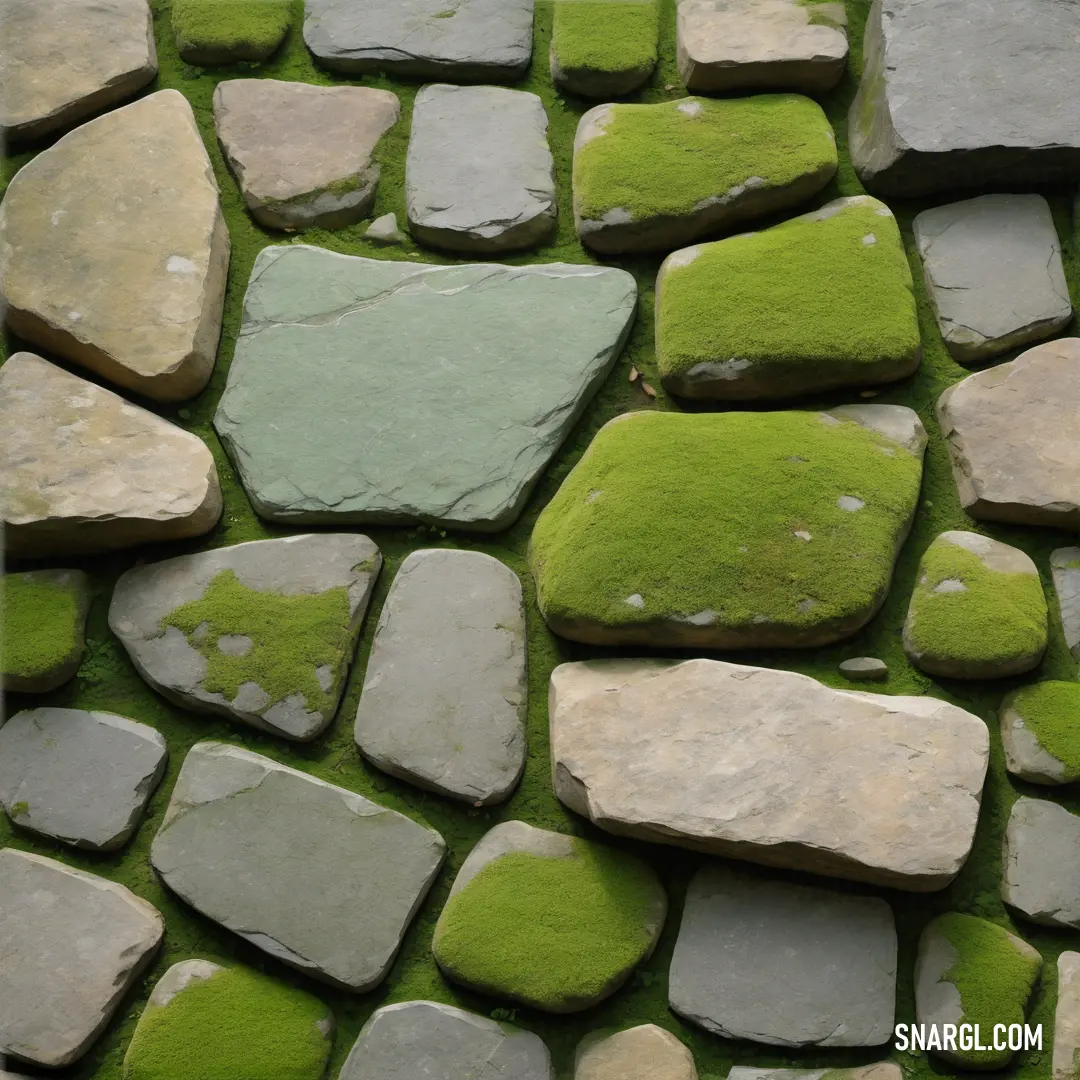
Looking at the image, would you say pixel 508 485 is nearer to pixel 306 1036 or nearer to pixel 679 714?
pixel 679 714

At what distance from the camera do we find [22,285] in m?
2.14

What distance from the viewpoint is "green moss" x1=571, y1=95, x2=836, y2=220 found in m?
2.19

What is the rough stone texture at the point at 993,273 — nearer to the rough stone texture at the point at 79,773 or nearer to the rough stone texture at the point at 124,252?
the rough stone texture at the point at 124,252

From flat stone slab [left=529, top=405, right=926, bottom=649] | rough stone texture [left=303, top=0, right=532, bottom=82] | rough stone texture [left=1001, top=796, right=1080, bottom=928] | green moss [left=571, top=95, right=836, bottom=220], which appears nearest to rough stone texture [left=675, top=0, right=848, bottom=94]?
green moss [left=571, top=95, right=836, bottom=220]

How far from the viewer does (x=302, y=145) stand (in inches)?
90.9

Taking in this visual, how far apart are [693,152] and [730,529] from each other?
0.78m

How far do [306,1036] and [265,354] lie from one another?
119 cm

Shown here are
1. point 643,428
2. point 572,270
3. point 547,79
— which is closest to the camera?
point 643,428

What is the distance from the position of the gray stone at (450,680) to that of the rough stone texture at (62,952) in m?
0.48

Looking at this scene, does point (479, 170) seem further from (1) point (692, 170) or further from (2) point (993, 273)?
(2) point (993, 273)

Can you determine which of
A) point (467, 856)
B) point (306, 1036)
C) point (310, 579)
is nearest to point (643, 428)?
point (310, 579)

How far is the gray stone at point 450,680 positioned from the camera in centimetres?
192

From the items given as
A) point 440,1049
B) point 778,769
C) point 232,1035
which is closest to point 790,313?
point 778,769

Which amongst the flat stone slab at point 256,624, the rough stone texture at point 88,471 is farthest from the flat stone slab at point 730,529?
the rough stone texture at point 88,471
